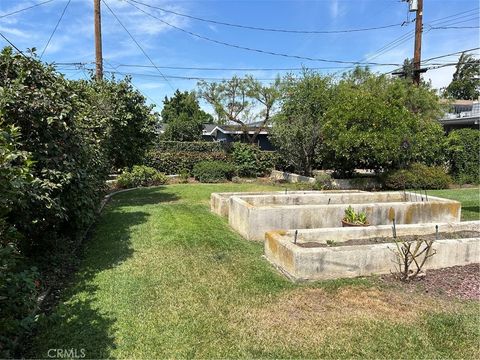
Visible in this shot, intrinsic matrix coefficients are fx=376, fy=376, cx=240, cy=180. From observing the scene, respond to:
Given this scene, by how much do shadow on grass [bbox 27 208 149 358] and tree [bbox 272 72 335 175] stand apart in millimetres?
12174

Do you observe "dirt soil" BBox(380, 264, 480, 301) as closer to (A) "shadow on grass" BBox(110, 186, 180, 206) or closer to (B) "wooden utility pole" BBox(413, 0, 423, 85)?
(A) "shadow on grass" BBox(110, 186, 180, 206)

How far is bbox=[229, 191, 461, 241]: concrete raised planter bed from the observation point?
283 inches

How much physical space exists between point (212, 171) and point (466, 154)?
11201 millimetres

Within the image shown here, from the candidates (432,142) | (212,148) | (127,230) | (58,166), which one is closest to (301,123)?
(432,142)

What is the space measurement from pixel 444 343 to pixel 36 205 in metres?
4.84

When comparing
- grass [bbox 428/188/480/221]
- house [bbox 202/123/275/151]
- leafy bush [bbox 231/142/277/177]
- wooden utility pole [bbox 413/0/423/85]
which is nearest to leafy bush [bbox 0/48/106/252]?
grass [bbox 428/188/480/221]

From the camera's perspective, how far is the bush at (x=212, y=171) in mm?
17828

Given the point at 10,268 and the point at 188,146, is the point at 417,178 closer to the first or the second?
the point at 188,146

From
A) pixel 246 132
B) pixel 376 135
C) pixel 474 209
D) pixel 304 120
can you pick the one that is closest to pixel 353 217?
pixel 474 209

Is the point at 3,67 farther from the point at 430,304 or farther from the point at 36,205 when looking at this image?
the point at 430,304

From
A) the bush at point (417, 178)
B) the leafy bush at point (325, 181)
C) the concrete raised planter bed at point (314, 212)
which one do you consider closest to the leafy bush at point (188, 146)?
the leafy bush at point (325, 181)

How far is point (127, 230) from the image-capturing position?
25.3 ft

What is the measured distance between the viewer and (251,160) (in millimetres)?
19609

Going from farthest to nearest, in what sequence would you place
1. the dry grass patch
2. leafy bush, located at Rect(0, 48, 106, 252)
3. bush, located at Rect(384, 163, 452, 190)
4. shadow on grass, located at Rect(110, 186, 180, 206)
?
bush, located at Rect(384, 163, 452, 190) < shadow on grass, located at Rect(110, 186, 180, 206) < leafy bush, located at Rect(0, 48, 106, 252) < the dry grass patch
